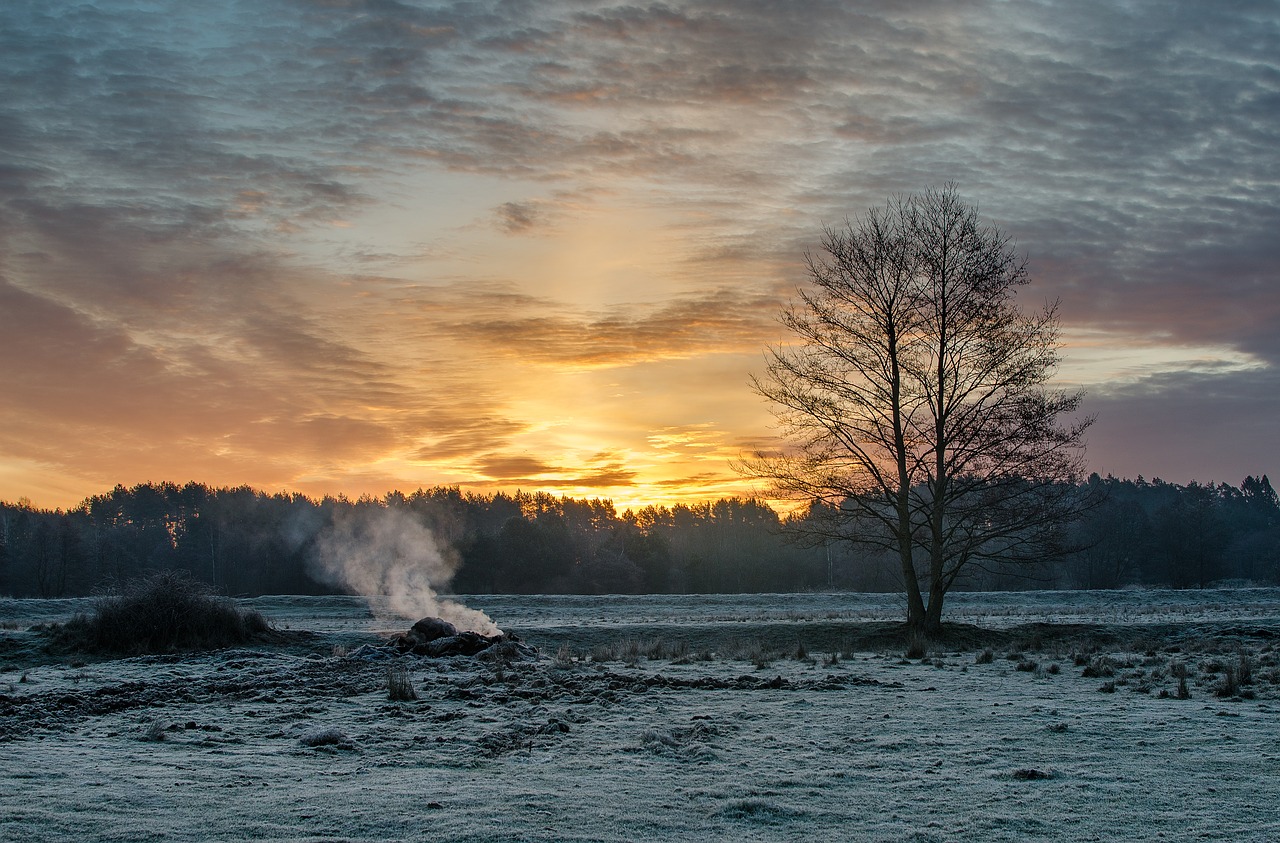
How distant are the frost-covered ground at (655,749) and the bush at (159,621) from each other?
168 inches

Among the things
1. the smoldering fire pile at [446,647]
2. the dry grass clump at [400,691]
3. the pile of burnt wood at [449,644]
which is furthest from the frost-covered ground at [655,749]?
the pile of burnt wood at [449,644]

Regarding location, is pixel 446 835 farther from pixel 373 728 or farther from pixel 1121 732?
pixel 1121 732

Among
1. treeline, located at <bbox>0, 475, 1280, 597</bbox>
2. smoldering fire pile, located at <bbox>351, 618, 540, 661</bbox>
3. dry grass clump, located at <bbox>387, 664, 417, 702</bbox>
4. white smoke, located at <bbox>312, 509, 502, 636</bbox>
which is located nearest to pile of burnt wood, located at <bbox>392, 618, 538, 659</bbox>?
smoldering fire pile, located at <bbox>351, 618, 540, 661</bbox>

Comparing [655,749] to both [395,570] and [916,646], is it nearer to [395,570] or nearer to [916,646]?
[916,646]

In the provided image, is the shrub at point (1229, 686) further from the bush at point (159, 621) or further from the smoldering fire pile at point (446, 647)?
the bush at point (159, 621)

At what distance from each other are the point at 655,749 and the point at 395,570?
38.9 m

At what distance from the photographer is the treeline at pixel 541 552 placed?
257 ft

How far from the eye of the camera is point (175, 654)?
20.8 metres

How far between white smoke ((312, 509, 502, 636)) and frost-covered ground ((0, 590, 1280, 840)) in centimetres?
1097

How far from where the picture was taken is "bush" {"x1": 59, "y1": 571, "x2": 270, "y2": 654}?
2292cm

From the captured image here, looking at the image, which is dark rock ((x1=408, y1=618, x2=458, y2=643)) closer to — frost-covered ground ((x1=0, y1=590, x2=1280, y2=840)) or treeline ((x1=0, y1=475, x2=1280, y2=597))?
frost-covered ground ((x1=0, y1=590, x2=1280, y2=840))

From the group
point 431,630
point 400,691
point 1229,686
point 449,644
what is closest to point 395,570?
point 431,630

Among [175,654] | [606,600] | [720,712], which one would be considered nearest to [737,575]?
[606,600]

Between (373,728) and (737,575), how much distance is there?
Result: 82.5m
